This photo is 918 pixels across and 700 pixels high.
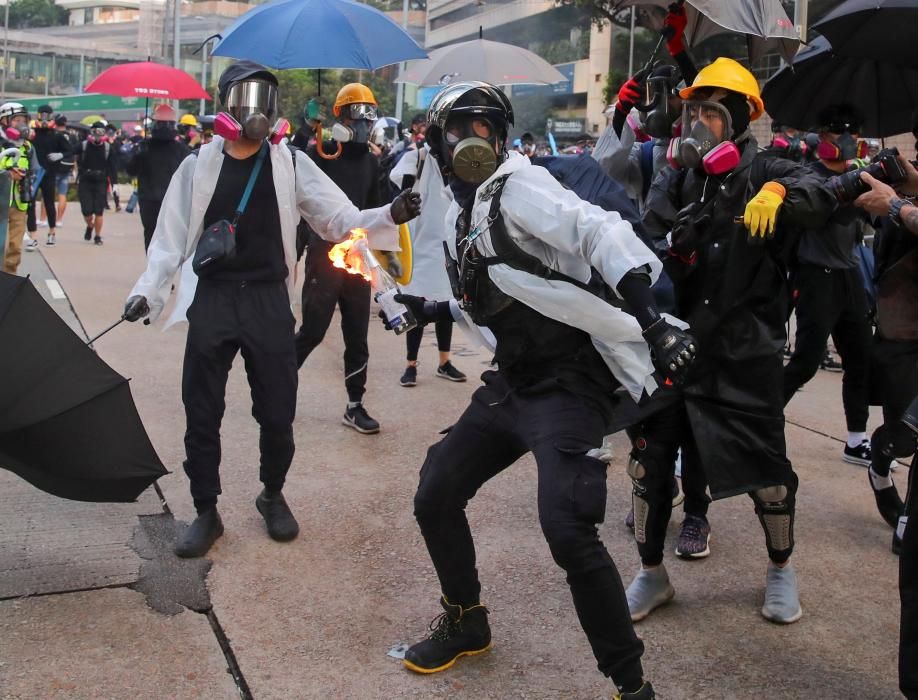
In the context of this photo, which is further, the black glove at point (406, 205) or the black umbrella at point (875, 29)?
the black glove at point (406, 205)

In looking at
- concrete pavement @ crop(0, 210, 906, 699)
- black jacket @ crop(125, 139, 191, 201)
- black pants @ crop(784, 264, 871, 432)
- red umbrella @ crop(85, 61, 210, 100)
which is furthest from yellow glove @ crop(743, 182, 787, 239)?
red umbrella @ crop(85, 61, 210, 100)

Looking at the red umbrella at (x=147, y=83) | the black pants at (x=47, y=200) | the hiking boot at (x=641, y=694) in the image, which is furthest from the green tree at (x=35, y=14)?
the hiking boot at (x=641, y=694)

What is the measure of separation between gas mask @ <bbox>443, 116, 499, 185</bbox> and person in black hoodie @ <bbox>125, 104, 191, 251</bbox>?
768cm

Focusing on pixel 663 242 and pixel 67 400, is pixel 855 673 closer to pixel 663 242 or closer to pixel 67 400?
pixel 663 242

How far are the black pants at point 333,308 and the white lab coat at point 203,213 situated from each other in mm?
1633

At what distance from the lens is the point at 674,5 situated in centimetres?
479

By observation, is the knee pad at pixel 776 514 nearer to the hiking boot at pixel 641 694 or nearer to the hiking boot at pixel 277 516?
the hiking boot at pixel 641 694

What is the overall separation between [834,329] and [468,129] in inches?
138

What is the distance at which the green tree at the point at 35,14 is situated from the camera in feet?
358

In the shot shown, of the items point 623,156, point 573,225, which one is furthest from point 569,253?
point 623,156

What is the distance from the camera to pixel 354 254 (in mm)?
4398

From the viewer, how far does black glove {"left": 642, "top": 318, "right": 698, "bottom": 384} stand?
9.11 feet

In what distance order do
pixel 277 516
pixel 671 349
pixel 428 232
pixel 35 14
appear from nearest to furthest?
pixel 671 349, pixel 277 516, pixel 428 232, pixel 35 14

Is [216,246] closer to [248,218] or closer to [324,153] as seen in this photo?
[248,218]
